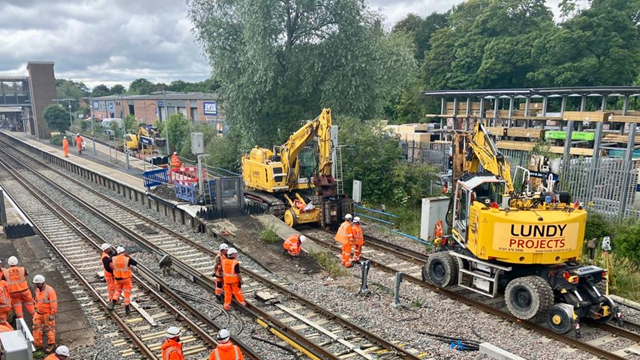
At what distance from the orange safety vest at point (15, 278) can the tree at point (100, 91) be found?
121m

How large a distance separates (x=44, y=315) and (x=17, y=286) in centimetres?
100

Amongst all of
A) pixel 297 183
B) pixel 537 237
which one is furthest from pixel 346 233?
pixel 297 183

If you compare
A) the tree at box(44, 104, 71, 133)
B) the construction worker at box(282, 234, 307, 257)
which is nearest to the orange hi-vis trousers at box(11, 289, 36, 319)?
the construction worker at box(282, 234, 307, 257)

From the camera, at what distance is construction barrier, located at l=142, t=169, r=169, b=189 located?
75.2 ft

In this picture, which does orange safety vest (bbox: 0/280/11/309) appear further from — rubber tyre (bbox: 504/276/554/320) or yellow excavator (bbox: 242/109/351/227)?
rubber tyre (bbox: 504/276/554/320)

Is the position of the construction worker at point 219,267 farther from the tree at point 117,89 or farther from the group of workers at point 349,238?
the tree at point 117,89

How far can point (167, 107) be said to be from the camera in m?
55.6

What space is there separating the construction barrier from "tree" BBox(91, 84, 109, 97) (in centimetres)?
10618

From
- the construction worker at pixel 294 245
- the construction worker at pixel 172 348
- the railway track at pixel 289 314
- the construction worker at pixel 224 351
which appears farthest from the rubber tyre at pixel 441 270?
the construction worker at pixel 172 348

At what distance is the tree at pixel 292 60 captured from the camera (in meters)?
23.6

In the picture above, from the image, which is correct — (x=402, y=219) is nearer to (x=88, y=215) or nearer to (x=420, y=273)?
(x=420, y=273)

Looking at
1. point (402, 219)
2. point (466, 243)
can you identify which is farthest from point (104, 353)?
→ point (402, 219)

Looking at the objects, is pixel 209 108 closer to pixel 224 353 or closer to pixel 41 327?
pixel 41 327

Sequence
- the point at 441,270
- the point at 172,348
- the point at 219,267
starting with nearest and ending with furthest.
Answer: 1. the point at 172,348
2. the point at 219,267
3. the point at 441,270
